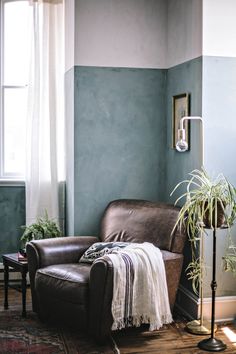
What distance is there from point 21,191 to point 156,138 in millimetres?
1477

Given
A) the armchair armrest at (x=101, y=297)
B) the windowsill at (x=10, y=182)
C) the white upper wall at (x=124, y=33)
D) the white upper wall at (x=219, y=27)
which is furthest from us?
the windowsill at (x=10, y=182)

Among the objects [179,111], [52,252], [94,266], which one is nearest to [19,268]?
[52,252]

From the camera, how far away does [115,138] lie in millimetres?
5066

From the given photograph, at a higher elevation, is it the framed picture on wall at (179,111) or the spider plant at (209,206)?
the framed picture on wall at (179,111)

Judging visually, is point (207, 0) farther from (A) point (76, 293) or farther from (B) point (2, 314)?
(B) point (2, 314)

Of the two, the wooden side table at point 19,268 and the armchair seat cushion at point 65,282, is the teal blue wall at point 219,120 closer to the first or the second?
the armchair seat cushion at point 65,282

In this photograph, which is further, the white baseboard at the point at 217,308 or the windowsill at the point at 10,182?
the windowsill at the point at 10,182

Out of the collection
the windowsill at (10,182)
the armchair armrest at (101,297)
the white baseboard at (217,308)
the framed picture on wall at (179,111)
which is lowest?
Answer: the white baseboard at (217,308)

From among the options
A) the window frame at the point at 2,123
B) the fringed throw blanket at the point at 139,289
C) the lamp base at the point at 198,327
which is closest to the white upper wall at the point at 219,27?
the fringed throw blanket at the point at 139,289

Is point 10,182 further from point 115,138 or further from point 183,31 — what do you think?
point 183,31

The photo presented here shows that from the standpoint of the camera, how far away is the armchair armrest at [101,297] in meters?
3.77

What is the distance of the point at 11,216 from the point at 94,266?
2.07 m

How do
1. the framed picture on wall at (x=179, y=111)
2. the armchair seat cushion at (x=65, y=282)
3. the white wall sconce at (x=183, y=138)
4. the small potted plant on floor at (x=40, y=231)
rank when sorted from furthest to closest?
the small potted plant on floor at (x=40, y=231) → the framed picture on wall at (x=179, y=111) → the white wall sconce at (x=183, y=138) → the armchair seat cushion at (x=65, y=282)

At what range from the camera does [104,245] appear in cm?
441
